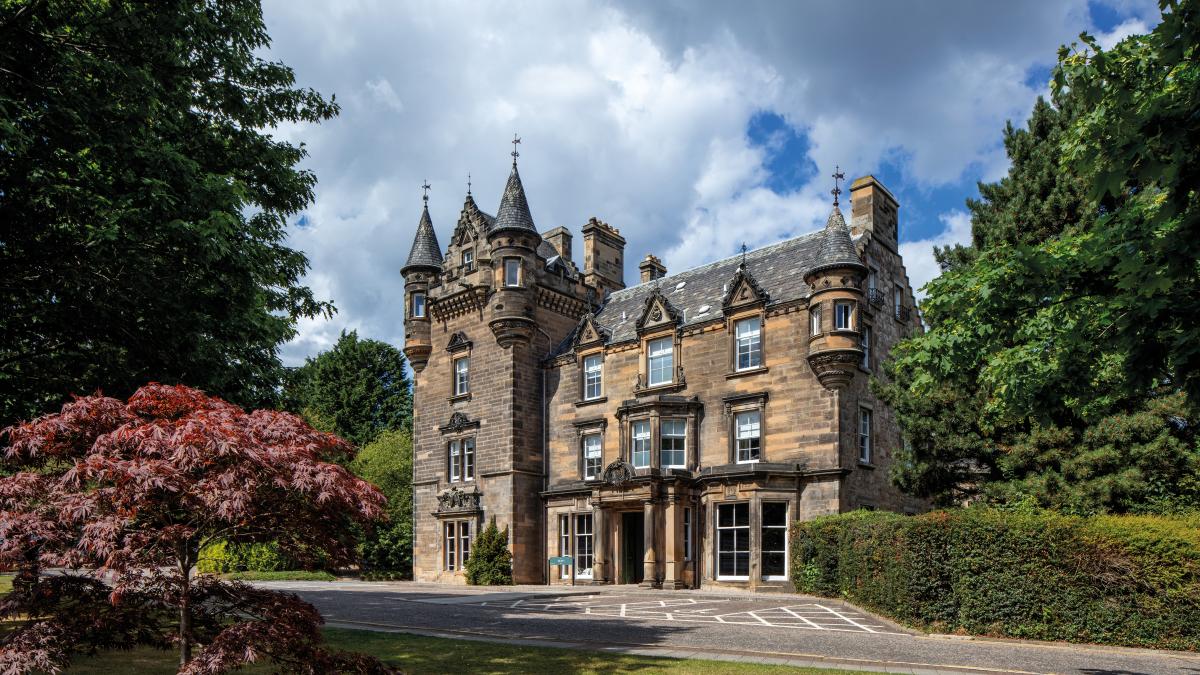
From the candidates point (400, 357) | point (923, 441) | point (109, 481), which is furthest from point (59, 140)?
point (400, 357)

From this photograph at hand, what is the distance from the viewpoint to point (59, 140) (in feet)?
43.2

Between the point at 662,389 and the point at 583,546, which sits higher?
the point at 662,389

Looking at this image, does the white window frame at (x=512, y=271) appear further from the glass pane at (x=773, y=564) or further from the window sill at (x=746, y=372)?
the glass pane at (x=773, y=564)

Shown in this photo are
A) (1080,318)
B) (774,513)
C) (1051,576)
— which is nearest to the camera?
(1080,318)

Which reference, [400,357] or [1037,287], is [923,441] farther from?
[400,357]

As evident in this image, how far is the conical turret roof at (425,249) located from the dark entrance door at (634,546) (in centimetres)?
1534

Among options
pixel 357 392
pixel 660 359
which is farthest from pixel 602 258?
pixel 357 392

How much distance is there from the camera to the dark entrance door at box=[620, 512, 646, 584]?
34469 mm

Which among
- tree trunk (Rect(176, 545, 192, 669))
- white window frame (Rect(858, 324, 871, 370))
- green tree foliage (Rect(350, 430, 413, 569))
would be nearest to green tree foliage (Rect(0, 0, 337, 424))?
tree trunk (Rect(176, 545, 192, 669))

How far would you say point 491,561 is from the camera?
35.2 m

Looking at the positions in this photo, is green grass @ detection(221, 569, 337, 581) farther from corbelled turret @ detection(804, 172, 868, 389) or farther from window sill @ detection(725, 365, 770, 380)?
corbelled turret @ detection(804, 172, 868, 389)

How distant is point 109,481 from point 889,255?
30.4 metres

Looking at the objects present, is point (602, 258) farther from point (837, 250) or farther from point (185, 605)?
point (185, 605)

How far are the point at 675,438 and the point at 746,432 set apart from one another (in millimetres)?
2872
